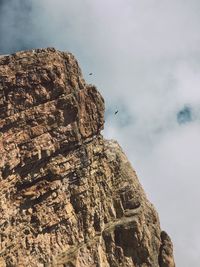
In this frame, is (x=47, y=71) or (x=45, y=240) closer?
(x=45, y=240)

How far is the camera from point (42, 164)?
211 feet

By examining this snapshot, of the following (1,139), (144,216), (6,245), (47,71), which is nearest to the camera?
(6,245)

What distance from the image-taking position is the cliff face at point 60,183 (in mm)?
60844

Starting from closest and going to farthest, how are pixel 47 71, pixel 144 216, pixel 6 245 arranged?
pixel 6 245 < pixel 47 71 < pixel 144 216

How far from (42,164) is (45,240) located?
366 inches

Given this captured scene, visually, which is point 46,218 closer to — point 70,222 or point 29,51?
point 70,222

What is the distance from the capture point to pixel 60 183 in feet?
214

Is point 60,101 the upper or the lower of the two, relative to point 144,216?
upper

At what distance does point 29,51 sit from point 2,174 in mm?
17207

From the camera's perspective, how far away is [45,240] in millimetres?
61875

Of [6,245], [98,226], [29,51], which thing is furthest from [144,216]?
[29,51]

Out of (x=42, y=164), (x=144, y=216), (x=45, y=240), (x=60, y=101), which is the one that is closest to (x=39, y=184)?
(x=42, y=164)

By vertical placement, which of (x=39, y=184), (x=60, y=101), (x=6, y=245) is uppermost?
(x=60, y=101)

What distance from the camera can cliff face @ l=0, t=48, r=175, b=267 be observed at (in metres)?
60.8
